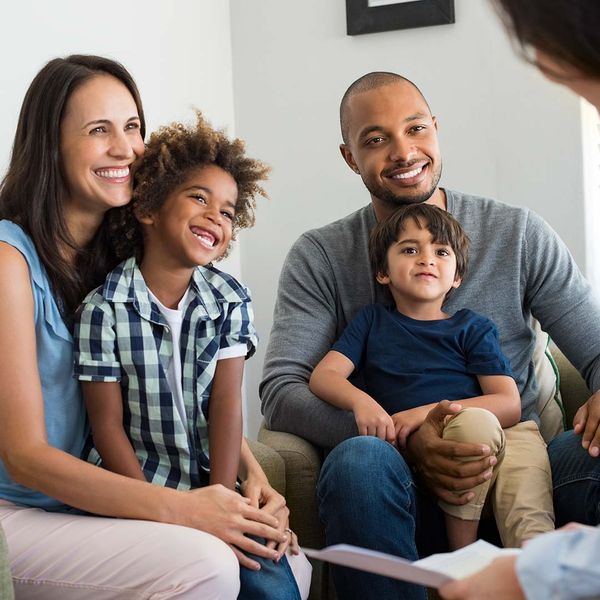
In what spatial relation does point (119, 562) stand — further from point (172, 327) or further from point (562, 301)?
point (562, 301)

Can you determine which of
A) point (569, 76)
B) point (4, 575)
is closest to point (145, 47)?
point (4, 575)

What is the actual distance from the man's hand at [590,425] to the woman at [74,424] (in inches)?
24.2

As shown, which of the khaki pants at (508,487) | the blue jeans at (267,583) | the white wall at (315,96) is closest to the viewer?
the blue jeans at (267,583)

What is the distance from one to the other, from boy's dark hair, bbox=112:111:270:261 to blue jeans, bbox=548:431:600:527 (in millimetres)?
834

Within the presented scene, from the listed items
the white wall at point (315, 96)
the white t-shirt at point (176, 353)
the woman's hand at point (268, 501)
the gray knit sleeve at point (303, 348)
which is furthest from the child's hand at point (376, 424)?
the white wall at point (315, 96)

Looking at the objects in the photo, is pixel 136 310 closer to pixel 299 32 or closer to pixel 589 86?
pixel 589 86

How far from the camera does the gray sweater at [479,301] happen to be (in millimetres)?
2257

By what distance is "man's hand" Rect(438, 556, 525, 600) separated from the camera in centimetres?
102

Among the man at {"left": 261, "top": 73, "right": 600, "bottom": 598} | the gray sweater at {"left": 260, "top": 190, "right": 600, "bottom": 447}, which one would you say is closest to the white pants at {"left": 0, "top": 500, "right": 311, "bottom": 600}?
the man at {"left": 261, "top": 73, "right": 600, "bottom": 598}

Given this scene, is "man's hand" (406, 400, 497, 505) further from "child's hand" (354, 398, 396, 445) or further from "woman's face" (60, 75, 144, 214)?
"woman's face" (60, 75, 144, 214)

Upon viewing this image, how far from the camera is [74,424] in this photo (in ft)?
5.83

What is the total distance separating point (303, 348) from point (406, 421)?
357 millimetres

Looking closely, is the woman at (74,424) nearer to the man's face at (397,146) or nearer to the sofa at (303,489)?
the sofa at (303,489)

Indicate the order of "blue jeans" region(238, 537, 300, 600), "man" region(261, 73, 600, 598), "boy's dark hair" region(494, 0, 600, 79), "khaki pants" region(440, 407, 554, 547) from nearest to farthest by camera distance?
"boy's dark hair" region(494, 0, 600, 79) → "blue jeans" region(238, 537, 300, 600) → "khaki pants" region(440, 407, 554, 547) → "man" region(261, 73, 600, 598)
